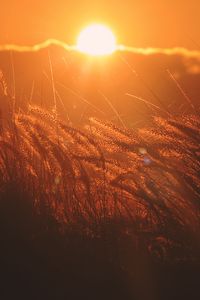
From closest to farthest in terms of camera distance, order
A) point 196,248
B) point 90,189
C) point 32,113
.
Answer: point 196,248 → point 90,189 → point 32,113

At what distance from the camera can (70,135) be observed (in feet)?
5.52

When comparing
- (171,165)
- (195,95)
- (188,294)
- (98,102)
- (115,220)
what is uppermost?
(98,102)

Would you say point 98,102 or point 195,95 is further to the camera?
point 98,102

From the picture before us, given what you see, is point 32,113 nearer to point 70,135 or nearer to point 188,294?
point 70,135

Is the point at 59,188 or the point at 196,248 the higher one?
the point at 59,188

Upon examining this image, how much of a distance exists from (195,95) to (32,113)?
1.90 ft

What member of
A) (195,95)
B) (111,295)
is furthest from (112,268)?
(195,95)

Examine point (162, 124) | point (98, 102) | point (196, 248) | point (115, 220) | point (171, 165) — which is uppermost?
point (98, 102)

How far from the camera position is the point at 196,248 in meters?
1.34

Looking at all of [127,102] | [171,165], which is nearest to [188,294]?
[171,165]

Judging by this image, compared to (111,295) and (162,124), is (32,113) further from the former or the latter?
(111,295)

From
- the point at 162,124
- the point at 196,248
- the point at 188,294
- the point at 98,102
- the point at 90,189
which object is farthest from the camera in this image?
the point at 98,102

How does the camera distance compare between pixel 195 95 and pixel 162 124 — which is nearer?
pixel 162 124

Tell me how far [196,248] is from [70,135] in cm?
55
